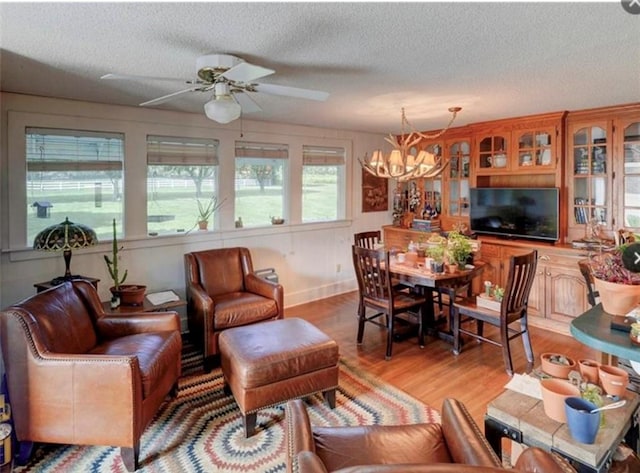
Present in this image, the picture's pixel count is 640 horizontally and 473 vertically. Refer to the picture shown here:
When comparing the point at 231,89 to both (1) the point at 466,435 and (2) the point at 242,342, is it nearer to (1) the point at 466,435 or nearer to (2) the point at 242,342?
(2) the point at 242,342

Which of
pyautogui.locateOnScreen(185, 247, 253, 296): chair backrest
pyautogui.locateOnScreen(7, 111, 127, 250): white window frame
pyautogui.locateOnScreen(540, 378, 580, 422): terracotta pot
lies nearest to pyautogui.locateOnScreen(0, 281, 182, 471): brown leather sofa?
pyautogui.locateOnScreen(7, 111, 127, 250): white window frame

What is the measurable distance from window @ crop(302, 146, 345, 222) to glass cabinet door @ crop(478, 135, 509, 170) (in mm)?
1808

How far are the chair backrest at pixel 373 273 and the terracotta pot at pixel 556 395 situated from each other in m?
1.90

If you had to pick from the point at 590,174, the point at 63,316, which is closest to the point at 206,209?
the point at 63,316

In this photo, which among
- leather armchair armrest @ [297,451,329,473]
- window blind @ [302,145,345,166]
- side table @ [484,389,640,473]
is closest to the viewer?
leather armchair armrest @ [297,451,329,473]

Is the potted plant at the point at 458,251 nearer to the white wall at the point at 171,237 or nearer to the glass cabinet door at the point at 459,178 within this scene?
the glass cabinet door at the point at 459,178

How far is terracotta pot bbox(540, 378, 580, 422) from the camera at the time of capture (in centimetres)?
147

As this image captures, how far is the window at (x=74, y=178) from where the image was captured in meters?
3.38

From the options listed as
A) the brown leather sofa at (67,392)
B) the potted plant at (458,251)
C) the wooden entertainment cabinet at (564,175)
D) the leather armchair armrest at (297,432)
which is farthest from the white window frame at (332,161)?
the leather armchair armrest at (297,432)

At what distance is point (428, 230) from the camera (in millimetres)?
5414

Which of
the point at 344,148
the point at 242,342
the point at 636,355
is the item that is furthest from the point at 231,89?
the point at 344,148

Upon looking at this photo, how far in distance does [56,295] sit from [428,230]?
14.1ft

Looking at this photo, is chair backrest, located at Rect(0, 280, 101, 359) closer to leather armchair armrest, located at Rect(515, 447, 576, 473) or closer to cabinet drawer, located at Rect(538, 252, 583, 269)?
leather armchair armrest, located at Rect(515, 447, 576, 473)

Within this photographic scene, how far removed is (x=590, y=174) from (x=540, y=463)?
393 cm
